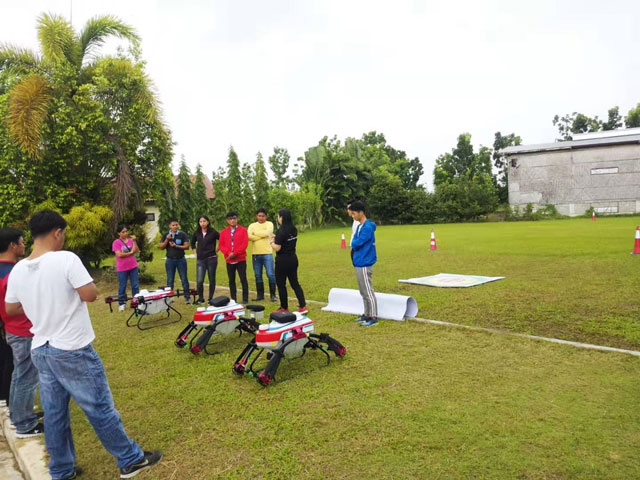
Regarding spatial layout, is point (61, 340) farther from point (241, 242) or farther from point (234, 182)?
point (234, 182)

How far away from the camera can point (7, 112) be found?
35.2ft

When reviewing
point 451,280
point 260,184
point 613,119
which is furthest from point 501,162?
point 451,280

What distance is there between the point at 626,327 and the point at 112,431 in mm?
5986

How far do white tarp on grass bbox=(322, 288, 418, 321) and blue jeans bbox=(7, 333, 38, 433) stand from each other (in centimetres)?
458

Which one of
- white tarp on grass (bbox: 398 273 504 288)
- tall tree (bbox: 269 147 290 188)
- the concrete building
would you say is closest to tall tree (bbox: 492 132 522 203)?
the concrete building

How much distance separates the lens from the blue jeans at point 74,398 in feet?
9.52

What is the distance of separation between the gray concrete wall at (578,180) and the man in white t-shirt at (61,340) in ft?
139

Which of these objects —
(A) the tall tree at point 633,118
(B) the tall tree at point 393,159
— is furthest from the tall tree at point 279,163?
(A) the tall tree at point 633,118

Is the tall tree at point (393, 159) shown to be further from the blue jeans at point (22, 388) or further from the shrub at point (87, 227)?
the blue jeans at point (22, 388)

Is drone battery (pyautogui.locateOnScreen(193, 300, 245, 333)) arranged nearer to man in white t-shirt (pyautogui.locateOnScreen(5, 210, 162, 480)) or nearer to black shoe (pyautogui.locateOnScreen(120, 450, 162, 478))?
black shoe (pyautogui.locateOnScreen(120, 450, 162, 478))

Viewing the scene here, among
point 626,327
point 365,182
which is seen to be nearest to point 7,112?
point 626,327

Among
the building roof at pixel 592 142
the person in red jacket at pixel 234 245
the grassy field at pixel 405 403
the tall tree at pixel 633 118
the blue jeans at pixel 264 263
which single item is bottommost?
the grassy field at pixel 405 403

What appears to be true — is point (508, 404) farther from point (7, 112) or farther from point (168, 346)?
point (7, 112)

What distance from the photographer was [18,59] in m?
11.6
